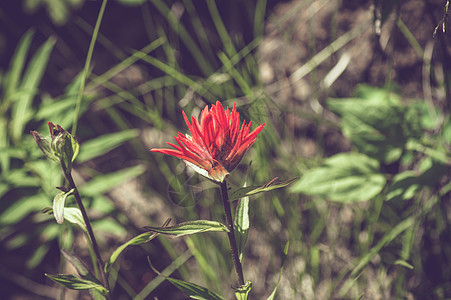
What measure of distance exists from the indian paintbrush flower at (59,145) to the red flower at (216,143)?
161 millimetres

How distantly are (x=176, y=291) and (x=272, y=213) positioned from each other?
396mm

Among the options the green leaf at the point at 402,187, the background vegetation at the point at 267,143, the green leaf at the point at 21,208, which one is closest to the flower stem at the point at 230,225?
the background vegetation at the point at 267,143

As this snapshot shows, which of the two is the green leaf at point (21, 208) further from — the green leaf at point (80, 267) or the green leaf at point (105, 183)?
the green leaf at point (80, 267)

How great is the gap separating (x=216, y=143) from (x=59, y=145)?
0.23m

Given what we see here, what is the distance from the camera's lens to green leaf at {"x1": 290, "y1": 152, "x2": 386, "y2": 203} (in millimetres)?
911

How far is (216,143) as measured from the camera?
22.1 inches

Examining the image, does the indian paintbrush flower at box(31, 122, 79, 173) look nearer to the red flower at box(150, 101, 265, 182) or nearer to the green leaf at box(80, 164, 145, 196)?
the red flower at box(150, 101, 265, 182)

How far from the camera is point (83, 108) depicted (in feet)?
3.82

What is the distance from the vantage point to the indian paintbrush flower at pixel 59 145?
0.57 metres

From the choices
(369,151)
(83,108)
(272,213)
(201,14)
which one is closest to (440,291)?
(369,151)

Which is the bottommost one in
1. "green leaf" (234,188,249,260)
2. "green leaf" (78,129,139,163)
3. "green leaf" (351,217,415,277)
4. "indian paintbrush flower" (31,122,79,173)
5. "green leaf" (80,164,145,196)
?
"green leaf" (351,217,415,277)

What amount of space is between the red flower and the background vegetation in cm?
27

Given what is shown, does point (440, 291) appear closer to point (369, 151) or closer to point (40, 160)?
point (369, 151)

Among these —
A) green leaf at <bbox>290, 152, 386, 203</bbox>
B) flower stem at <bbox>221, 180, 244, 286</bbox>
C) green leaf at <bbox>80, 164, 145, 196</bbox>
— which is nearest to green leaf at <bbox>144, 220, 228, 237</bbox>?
flower stem at <bbox>221, 180, 244, 286</bbox>
